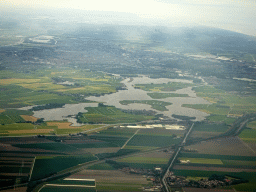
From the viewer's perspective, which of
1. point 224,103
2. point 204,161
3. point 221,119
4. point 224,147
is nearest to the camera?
point 204,161

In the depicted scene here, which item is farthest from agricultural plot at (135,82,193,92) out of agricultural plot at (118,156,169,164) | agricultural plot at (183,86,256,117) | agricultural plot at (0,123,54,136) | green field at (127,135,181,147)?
agricultural plot at (118,156,169,164)

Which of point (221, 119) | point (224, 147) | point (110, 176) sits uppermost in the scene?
point (110, 176)

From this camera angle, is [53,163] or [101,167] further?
[53,163]

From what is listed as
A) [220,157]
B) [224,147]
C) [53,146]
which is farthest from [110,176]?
[224,147]

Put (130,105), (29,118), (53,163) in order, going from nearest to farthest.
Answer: (53,163), (29,118), (130,105)

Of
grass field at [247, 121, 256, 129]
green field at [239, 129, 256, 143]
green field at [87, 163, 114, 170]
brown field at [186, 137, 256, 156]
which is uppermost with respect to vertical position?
green field at [87, 163, 114, 170]

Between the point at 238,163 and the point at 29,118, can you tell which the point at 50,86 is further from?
the point at 238,163

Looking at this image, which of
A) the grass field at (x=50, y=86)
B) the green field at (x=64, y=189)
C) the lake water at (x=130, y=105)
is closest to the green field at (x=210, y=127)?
the lake water at (x=130, y=105)

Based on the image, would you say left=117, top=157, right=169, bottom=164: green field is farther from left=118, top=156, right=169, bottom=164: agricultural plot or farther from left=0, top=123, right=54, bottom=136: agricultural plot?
left=0, top=123, right=54, bottom=136: agricultural plot
